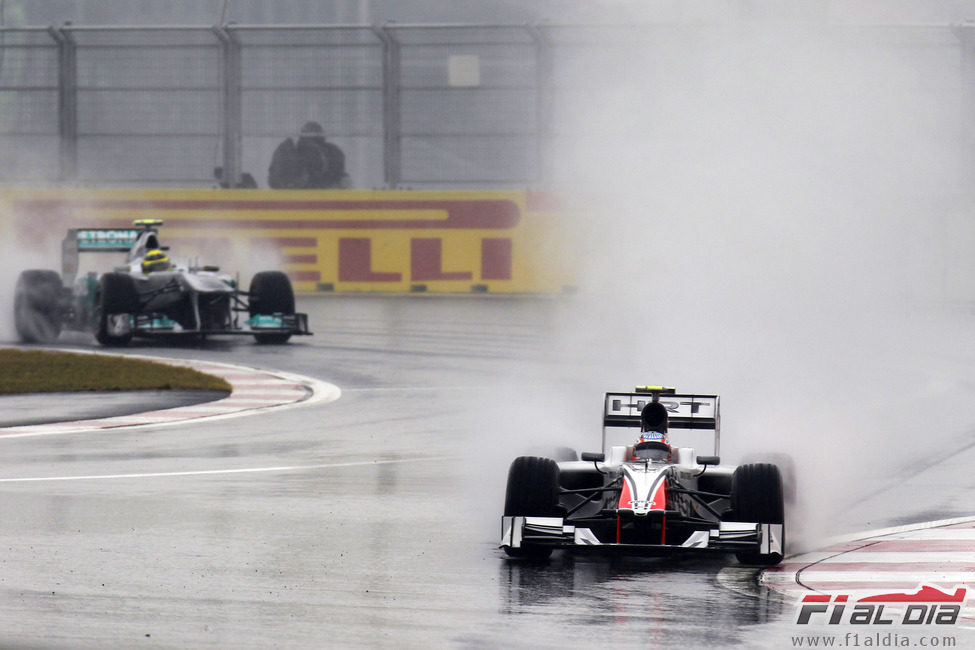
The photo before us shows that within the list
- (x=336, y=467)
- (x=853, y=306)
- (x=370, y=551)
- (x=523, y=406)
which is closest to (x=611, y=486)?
(x=370, y=551)

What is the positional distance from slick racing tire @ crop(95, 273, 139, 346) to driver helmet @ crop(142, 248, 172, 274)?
60cm

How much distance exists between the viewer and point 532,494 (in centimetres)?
909

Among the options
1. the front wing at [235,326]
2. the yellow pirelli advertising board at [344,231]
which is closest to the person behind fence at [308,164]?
the yellow pirelli advertising board at [344,231]

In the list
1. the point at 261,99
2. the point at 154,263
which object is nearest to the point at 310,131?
the point at 261,99

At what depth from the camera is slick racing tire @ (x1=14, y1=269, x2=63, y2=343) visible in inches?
995

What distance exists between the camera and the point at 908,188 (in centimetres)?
1711

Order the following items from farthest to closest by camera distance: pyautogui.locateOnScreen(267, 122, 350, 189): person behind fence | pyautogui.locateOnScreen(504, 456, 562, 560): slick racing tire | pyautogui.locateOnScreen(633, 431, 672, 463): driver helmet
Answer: pyautogui.locateOnScreen(267, 122, 350, 189): person behind fence < pyautogui.locateOnScreen(633, 431, 672, 463): driver helmet < pyautogui.locateOnScreen(504, 456, 562, 560): slick racing tire

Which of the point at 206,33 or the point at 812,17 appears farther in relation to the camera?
the point at 206,33

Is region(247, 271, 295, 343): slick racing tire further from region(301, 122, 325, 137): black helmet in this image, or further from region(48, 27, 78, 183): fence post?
region(48, 27, 78, 183): fence post

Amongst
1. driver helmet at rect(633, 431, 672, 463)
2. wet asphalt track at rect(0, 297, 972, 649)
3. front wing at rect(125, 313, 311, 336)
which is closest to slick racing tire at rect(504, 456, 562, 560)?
wet asphalt track at rect(0, 297, 972, 649)

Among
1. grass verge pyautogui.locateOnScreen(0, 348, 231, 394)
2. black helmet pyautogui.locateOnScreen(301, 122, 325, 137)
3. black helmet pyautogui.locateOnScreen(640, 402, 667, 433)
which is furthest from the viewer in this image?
black helmet pyautogui.locateOnScreen(301, 122, 325, 137)

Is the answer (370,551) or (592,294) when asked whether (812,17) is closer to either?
(370,551)

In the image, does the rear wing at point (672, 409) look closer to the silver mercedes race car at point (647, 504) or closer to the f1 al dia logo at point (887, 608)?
the silver mercedes race car at point (647, 504)

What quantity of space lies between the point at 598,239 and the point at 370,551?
95.8 feet
